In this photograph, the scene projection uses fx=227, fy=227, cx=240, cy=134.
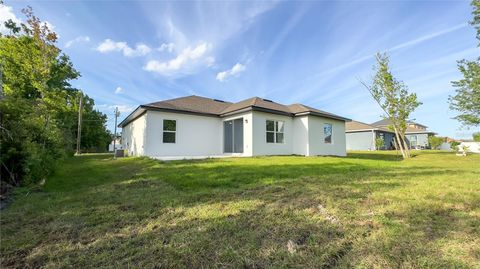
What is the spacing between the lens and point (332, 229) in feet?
Answer: 8.23

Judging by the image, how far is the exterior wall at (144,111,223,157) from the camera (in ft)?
40.2

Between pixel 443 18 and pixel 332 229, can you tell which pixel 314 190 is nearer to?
pixel 332 229

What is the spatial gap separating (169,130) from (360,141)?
27.3 metres

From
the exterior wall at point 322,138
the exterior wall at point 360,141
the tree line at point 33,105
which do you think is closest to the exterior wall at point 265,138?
the exterior wall at point 322,138

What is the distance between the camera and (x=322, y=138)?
48.6 ft

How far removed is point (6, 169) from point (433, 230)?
24.6 ft

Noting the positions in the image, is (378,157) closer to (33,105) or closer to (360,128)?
(360,128)

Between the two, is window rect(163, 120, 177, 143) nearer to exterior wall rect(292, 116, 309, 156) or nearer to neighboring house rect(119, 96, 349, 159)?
neighboring house rect(119, 96, 349, 159)

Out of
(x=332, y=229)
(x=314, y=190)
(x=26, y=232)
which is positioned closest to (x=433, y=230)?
(x=332, y=229)

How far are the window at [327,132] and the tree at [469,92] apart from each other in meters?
10.8

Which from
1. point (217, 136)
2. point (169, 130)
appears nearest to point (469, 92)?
point (217, 136)

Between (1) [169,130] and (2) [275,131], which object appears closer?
(1) [169,130]

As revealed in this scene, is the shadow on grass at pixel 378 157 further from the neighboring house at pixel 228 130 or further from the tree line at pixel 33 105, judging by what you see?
the tree line at pixel 33 105

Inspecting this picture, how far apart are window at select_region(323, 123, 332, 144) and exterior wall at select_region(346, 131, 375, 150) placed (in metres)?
17.4
